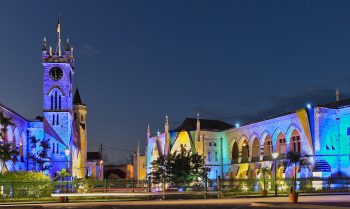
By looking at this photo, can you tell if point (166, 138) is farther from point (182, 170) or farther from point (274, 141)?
point (182, 170)

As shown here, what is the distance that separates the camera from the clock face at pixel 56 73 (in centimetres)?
9044

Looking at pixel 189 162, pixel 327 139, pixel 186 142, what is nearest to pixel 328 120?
pixel 327 139

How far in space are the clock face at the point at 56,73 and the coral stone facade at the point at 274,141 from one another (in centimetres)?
2307

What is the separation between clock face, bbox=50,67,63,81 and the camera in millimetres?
90438

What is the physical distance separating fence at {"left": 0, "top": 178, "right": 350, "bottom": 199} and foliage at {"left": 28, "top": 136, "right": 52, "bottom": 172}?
24.1 metres

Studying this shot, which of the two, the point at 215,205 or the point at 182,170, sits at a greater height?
the point at 182,170

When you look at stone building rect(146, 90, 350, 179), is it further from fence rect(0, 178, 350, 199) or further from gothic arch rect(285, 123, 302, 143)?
fence rect(0, 178, 350, 199)

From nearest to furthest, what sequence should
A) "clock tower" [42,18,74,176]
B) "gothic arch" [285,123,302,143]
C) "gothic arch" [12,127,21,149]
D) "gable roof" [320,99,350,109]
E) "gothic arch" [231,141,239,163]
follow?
"gable roof" [320,99,350,109] < "gothic arch" [285,123,302,143] < "gothic arch" [12,127,21,149] < "clock tower" [42,18,74,176] < "gothic arch" [231,141,239,163]

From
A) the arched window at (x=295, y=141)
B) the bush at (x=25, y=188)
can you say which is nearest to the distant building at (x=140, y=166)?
the arched window at (x=295, y=141)

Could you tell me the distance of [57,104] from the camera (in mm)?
89688

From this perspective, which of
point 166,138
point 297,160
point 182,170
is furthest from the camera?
point 166,138

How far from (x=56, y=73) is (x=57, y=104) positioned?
199 inches

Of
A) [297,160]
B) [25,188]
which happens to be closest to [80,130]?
[297,160]

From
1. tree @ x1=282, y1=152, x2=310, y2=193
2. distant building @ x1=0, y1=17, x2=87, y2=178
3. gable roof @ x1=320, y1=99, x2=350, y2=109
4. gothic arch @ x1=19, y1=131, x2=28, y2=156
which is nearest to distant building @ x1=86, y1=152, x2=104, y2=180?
distant building @ x1=0, y1=17, x2=87, y2=178
